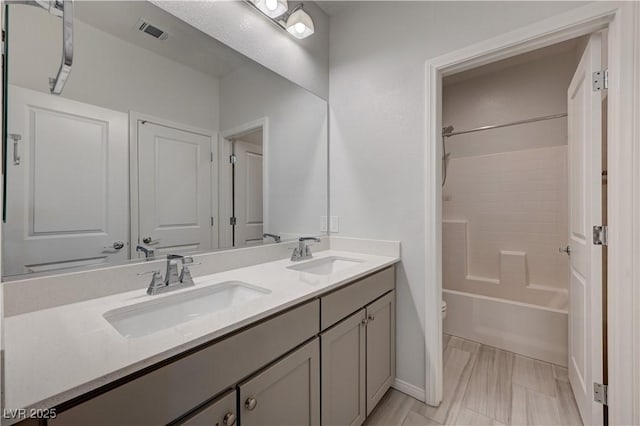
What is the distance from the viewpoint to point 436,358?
1.64m

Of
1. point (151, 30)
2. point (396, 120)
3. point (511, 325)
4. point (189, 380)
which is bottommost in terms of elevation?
point (511, 325)

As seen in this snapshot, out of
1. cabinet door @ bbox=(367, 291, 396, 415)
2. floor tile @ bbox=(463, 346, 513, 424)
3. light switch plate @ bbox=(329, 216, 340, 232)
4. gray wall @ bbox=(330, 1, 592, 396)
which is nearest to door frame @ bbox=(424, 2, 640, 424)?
gray wall @ bbox=(330, 1, 592, 396)

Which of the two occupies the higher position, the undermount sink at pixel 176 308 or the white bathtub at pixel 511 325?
the undermount sink at pixel 176 308

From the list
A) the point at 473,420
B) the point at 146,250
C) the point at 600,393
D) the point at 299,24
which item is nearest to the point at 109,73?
the point at 146,250

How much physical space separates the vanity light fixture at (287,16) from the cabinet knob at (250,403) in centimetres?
184

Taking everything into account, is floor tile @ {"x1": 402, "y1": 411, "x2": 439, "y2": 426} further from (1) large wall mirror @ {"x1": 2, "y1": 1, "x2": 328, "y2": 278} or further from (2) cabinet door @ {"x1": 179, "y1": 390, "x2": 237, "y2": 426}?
(1) large wall mirror @ {"x1": 2, "y1": 1, "x2": 328, "y2": 278}

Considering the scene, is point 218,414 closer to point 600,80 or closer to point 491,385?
point 491,385

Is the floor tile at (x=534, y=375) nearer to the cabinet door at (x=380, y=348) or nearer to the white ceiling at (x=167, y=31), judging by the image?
the cabinet door at (x=380, y=348)

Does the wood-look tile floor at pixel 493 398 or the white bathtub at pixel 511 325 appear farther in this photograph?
the white bathtub at pixel 511 325

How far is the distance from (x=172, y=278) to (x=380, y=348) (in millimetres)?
1146

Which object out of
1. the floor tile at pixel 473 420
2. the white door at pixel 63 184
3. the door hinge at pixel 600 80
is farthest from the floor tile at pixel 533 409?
the white door at pixel 63 184

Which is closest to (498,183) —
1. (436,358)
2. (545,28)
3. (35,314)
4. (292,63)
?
(545,28)

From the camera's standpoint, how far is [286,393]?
100 centimetres

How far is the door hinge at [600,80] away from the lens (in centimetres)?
126
